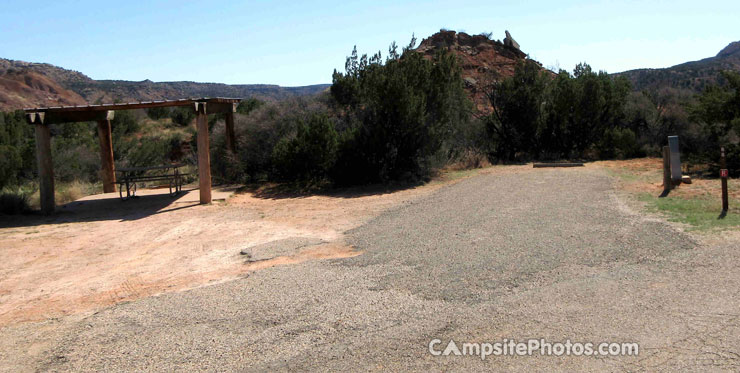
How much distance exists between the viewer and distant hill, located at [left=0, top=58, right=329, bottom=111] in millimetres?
53972

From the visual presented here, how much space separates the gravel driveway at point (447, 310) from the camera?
395cm

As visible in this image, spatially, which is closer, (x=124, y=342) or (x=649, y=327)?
(x=649, y=327)

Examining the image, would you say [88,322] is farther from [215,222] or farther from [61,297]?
[215,222]

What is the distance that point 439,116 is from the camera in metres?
16.2

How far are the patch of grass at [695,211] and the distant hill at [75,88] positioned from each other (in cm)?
3430

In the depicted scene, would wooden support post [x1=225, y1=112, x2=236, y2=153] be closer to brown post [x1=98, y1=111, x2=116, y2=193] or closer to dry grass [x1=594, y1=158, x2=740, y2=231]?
brown post [x1=98, y1=111, x2=116, y2=193]

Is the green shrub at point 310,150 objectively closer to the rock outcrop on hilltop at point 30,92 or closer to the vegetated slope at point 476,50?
the vegetated slope at point 476,50

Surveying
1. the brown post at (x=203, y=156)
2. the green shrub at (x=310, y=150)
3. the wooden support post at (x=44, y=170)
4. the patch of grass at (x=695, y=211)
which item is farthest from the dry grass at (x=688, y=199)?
the wooden support post at (x=44, y=170)

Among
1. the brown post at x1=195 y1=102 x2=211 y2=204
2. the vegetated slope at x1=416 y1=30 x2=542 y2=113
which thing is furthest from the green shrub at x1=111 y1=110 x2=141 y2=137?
the vegetated slope at x1=416 y1=30 x2=542 y2=113

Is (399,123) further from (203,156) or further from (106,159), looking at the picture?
(106,159)

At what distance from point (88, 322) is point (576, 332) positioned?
4411mm

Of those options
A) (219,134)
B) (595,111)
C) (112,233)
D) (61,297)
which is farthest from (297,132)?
(595,111)

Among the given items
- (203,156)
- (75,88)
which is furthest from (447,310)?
(75,88)

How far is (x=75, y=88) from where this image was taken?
222 ft
